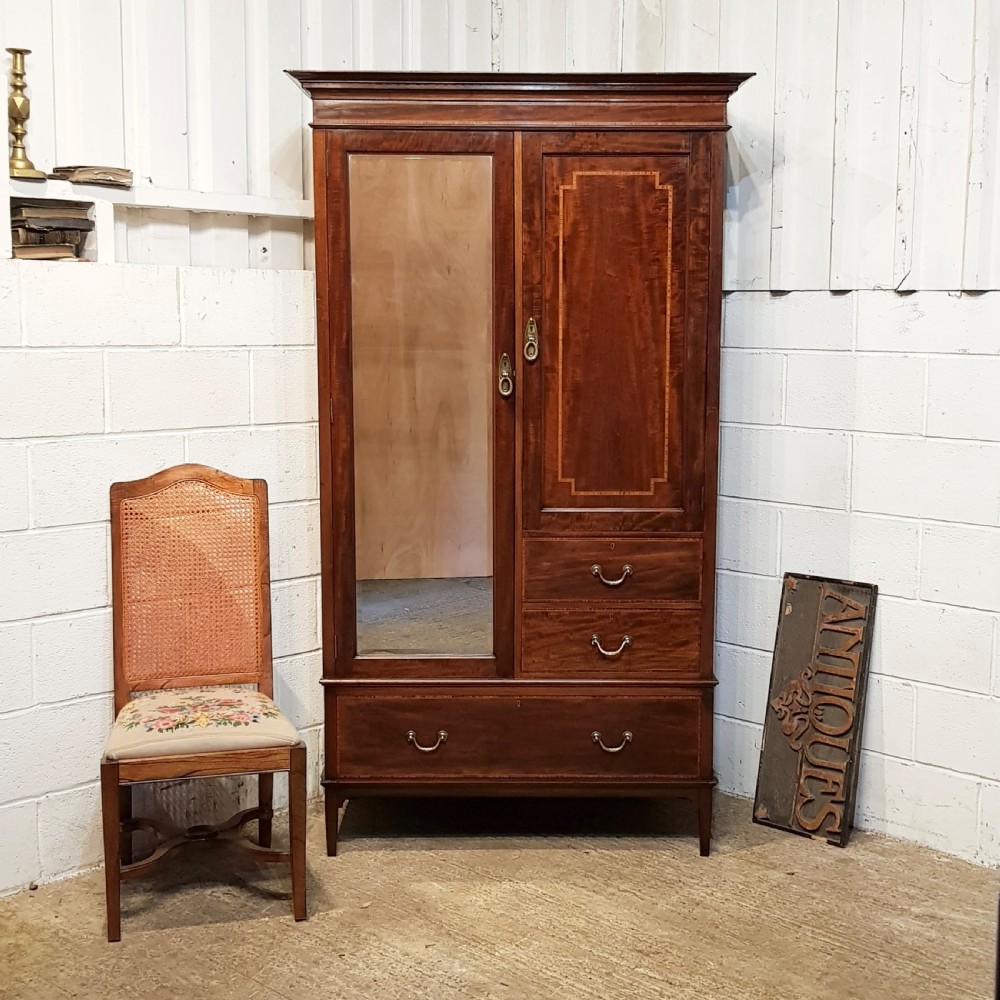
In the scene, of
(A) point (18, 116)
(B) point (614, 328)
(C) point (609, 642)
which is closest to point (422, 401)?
(B) point (614, 328)

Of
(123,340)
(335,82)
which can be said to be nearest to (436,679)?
(123,340)

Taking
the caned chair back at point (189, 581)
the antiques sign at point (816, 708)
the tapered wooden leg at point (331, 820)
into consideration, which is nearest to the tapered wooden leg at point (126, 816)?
the caned chair back at point (189, 581)

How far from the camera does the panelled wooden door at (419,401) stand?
305 centimetres

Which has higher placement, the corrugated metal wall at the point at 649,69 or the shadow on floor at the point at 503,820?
the corrugated metal wall at the point at 649,69

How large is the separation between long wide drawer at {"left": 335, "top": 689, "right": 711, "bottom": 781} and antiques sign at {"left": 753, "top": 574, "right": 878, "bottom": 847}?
366 mm

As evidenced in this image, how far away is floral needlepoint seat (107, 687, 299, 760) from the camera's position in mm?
2742

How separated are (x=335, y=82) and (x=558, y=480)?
105cm

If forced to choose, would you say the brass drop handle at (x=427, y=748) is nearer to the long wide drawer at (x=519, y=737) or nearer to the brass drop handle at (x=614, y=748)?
the long wide drawer at (x=519, y=737)

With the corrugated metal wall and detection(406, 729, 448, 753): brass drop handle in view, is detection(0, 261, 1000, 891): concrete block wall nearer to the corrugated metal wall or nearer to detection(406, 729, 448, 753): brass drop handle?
the corrugated metal wall

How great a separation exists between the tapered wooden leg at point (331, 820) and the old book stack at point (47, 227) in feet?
4.63

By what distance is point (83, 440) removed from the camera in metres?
3.06

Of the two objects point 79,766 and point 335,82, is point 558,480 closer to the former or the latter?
point 335,82

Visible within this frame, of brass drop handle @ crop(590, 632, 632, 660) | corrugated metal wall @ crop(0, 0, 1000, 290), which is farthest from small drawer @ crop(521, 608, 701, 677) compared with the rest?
corrugated metal wall @ crop(0, 0, 1000, 290)

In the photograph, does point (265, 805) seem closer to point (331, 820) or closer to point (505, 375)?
point (331, 820)
